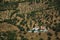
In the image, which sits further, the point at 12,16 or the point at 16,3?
the point at 16,3

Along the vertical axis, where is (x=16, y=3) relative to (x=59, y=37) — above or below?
above

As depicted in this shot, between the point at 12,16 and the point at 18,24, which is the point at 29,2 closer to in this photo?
the point at 12,16

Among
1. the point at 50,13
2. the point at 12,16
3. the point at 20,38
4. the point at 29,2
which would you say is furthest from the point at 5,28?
the point at 29,2

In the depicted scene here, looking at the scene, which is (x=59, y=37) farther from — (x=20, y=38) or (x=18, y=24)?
(x=18, y=24)

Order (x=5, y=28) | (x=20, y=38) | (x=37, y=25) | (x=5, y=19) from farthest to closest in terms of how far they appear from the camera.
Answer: (x=5, y=19) < (x=37, y=25) < (x=5, y=28) < (x=20, y=38)

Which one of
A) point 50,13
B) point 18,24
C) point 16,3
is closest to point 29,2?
point 16,3

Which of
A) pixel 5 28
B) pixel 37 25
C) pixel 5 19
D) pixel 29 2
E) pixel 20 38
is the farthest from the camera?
pixel 29 2
